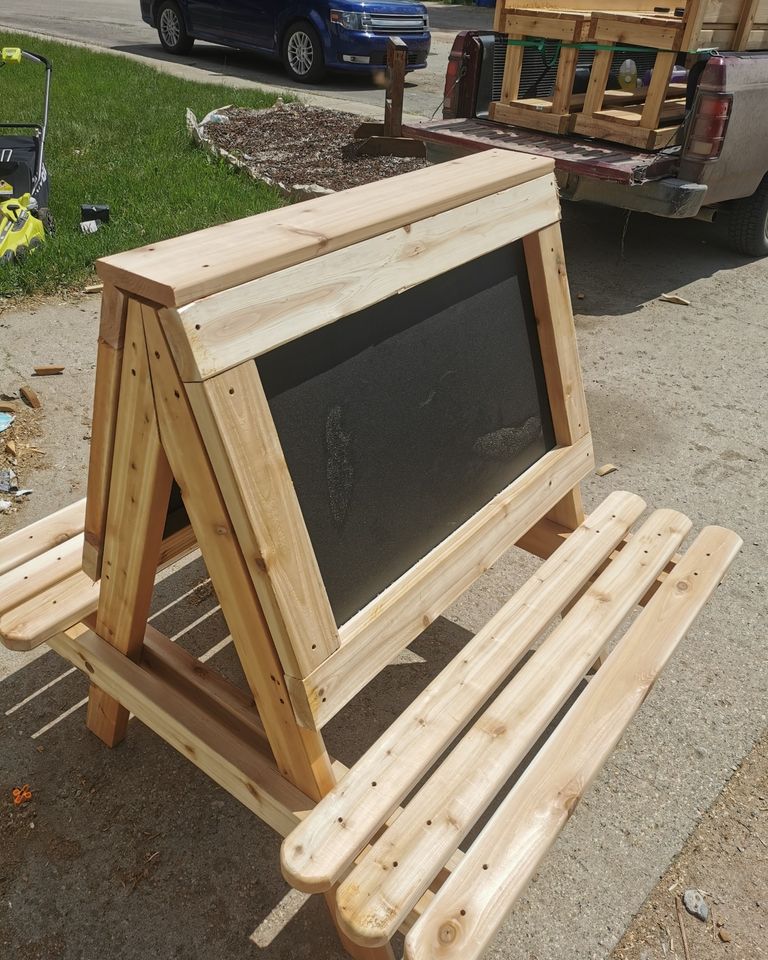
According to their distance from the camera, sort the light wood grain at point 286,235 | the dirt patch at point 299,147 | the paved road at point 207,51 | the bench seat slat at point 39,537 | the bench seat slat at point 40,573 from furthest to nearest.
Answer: the paved road at point 207,51, the dirt patch at point 299,147, the bench seat slat at point 39,537, the bench seat slat at point 40,573, the light wood grain at point 286,235

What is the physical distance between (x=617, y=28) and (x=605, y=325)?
1.92m

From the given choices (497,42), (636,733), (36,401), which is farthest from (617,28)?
(636,733)

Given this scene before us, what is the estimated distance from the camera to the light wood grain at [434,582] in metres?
1.75

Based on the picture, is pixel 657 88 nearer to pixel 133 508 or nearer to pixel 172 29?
pixel 133 508

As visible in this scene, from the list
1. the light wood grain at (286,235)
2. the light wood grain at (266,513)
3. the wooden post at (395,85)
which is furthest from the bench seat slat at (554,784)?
the wooden post at (395,85)

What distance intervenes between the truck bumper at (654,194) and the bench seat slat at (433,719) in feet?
11.6

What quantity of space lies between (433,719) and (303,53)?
1245cm

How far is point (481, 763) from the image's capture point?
5.78 feet

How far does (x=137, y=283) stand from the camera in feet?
4.47

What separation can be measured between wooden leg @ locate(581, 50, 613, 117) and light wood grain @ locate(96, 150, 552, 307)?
4.24 meters

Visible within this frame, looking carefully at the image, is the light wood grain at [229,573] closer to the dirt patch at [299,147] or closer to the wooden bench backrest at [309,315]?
the wooden bench backrest at [309,315]

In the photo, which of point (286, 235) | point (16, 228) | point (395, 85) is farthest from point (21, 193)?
point (286, 235)

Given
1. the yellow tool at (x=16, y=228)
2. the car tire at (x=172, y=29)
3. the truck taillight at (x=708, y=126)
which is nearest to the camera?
the truck taillight at (x=708, y=126)

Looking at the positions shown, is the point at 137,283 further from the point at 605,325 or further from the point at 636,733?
the point at 605,325
